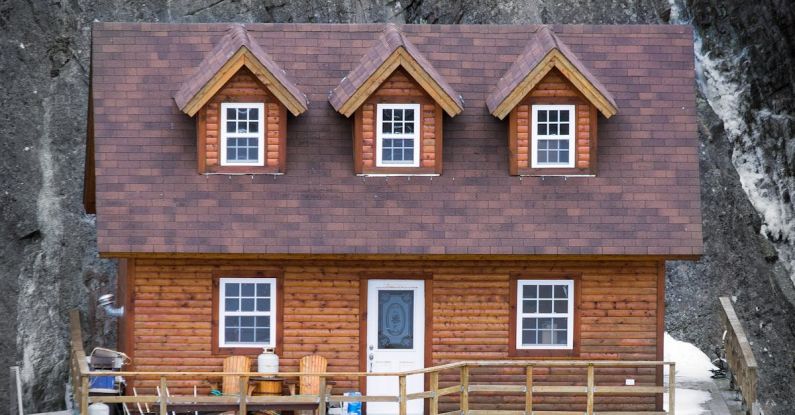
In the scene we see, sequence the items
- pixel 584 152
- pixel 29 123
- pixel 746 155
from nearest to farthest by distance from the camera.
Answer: pixel 584 152
pixel 29 123
pixel 746 155

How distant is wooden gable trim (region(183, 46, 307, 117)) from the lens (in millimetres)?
25422

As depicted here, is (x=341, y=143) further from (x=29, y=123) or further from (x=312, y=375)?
(x=29, y=123)

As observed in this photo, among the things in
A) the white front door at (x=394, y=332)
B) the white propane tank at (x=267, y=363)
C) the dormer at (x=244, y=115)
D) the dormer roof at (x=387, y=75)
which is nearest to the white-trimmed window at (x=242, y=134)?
the dormer at (x=244, y=115)

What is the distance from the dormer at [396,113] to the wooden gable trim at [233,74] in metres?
1.14

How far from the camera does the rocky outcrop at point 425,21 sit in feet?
115

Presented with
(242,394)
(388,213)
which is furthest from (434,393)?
(388,213)

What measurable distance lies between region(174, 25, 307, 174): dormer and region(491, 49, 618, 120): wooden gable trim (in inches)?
148

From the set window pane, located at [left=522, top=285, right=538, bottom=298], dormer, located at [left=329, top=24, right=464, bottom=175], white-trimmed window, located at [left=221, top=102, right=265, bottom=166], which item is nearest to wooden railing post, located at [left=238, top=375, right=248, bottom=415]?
white-trimmed window, located at [left=221, top=102, right=265, bottom=166]

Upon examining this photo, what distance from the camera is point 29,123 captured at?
117ft

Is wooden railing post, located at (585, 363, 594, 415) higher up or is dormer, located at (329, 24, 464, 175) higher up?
dormer, located at (329, 24, 464, 175)

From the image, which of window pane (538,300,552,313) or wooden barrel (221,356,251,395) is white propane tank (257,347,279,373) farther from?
window pane (538,300,552,313)

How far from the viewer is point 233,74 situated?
83.8 feet

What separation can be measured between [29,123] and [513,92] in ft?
49.2

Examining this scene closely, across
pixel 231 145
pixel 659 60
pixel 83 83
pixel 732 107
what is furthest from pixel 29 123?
pixel 732 107
